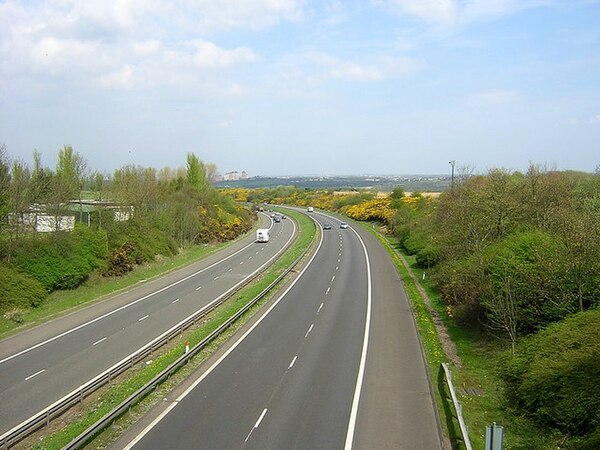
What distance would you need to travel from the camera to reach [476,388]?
1908 cm

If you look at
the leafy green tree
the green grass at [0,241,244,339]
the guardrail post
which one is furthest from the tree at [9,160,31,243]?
the leafy green tree

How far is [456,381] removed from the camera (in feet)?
64.8

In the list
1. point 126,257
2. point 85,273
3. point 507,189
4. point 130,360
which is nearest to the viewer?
point 130,360

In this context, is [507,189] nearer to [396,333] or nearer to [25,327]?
[396,333]

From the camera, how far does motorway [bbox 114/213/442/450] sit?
586 inches

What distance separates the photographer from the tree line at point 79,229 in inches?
1388

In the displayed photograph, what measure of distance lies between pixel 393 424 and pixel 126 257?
3478 cm

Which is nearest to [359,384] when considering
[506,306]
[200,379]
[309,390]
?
[309,390]

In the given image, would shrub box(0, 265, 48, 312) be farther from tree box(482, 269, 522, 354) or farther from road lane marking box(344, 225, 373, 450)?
tree box(482, 269, 522, 354)

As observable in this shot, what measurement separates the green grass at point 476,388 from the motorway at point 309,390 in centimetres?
54

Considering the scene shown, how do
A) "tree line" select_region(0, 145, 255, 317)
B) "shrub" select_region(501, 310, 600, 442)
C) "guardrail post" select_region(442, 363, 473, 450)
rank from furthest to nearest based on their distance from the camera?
"tree line" select_region(0, 145, 255, 317)
"shrub" select_region(501, 310, 600, 442)
"guardrail post" select_region(442, 363, 473, 450)

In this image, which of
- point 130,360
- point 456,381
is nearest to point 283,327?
point 130,360

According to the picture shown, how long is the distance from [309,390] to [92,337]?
13.7 meters

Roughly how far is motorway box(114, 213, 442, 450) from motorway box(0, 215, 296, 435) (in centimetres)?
484
